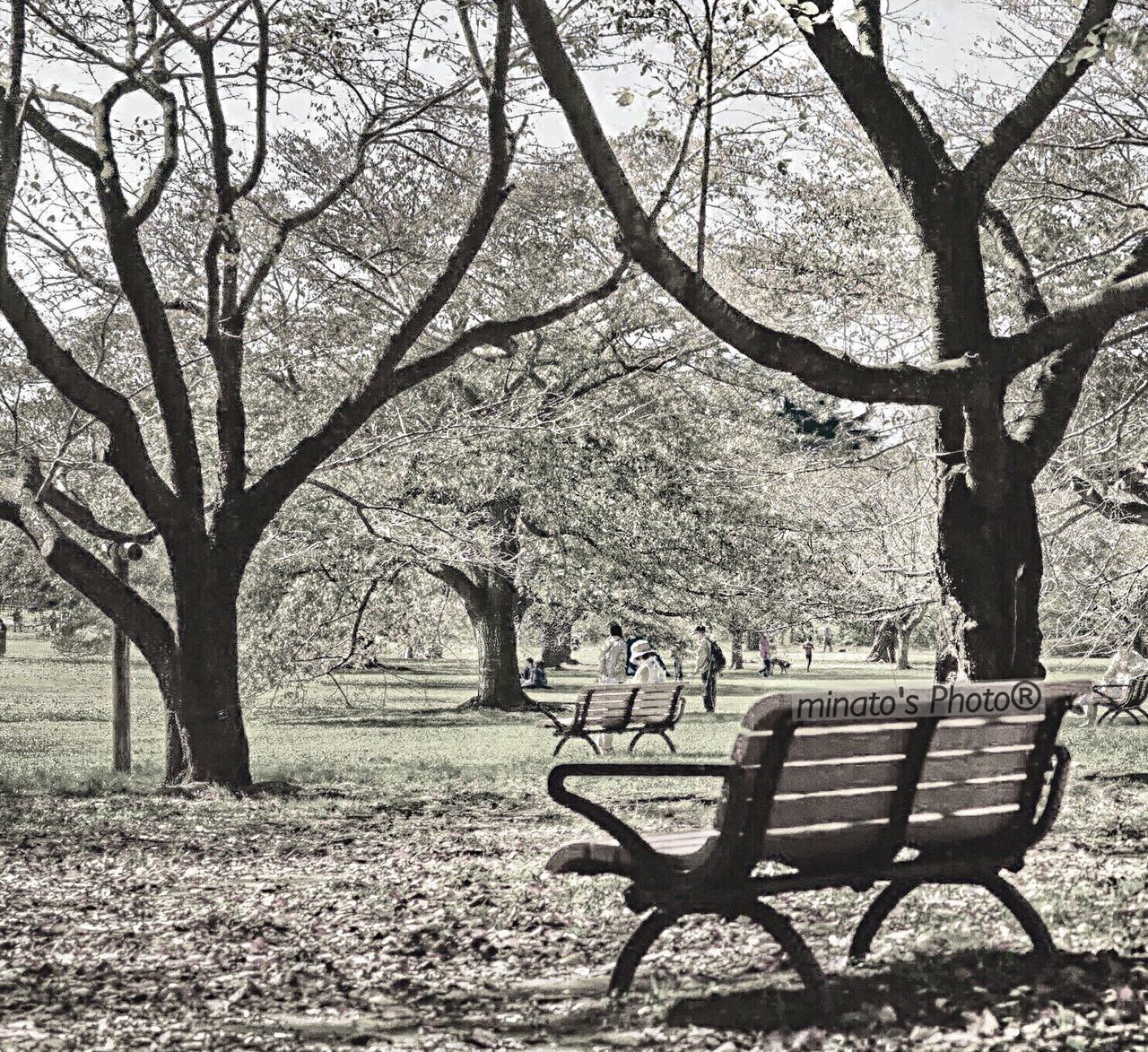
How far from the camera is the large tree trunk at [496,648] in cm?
2859

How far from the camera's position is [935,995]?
14.8ft

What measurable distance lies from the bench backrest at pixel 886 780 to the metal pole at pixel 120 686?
29.6 ft

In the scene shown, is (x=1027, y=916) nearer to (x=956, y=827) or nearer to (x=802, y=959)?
(x=956, y=827)

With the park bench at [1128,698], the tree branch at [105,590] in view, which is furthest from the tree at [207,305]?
the park bench at [1128,698]

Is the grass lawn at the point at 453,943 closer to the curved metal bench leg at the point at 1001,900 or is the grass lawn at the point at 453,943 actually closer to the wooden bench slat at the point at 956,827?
the curved metal bench leg at the point at 1001,900

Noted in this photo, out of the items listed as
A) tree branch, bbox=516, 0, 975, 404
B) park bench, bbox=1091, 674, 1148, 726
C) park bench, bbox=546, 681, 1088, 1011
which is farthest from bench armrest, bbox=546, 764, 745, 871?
park bench, bbox=1091, 674, 1148, 726

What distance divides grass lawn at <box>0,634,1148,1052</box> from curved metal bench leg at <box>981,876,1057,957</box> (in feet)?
0.28

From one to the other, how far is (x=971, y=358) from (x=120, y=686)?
8.71m

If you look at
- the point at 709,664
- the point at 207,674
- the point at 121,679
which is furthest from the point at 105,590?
the point at 709,664

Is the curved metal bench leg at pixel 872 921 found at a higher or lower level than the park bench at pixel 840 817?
lower

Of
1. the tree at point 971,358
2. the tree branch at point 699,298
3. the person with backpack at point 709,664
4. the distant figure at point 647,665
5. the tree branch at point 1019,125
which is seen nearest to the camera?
the tree branch at point 699,298

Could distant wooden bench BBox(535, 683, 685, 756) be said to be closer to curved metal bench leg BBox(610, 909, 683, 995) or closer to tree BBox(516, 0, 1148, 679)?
tree BBox(516, 0, 1148, 679)

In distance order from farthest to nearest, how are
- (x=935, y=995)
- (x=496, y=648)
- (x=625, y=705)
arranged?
(x=496, y=648) < (x=625, y=705) < (x=935, y=995)

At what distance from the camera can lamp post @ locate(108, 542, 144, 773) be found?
12711 mm
